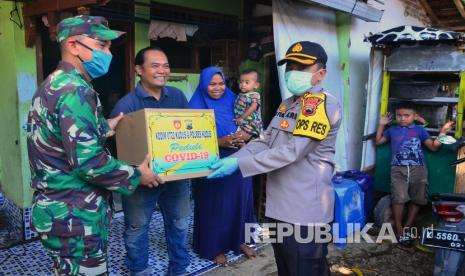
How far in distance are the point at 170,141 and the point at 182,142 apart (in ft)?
0.30

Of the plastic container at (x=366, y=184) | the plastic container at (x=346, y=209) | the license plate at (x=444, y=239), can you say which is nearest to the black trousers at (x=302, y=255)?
the license plate at (x=444, y=239)

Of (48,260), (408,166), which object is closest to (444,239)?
(408,166)

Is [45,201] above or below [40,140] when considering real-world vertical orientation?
below

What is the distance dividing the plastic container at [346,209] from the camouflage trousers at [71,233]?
2.84 metres

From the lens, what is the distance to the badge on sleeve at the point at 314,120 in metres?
2.09

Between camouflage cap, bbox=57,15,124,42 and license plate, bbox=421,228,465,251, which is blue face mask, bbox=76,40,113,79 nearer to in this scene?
camouflage cap, bbox=57,15,124,42

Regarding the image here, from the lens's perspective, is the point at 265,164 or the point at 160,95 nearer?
the point at 265,164

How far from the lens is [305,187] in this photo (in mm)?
2234

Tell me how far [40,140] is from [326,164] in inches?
62.2

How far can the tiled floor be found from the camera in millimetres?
3357

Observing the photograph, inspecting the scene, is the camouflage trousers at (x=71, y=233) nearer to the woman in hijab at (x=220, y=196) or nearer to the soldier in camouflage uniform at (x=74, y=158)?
the soldier in camouflage uniform at (x=74, y=158)

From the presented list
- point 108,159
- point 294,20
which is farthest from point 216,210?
point 294,20

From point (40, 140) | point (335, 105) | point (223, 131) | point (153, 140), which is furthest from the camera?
point (223, 131)

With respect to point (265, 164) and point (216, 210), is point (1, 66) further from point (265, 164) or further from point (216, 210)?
point (265, 164)
